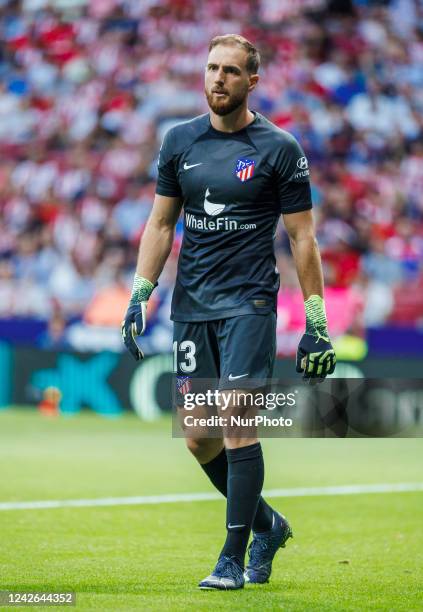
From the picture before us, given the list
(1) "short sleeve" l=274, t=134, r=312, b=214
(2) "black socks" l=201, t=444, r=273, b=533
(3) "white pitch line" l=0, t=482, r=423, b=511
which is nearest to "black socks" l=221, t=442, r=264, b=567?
(2) "black socks" l=201, t=444, r=273, b=533

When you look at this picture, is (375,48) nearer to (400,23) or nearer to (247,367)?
(400,23)

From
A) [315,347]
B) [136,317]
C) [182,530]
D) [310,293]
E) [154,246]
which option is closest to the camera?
[315,347]

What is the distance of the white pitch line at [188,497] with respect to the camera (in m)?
8.56

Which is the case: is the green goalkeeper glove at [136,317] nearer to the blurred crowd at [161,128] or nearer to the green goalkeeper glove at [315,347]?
the green goalkeeper glove at [315,347]

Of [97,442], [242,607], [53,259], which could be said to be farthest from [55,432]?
[242,607]

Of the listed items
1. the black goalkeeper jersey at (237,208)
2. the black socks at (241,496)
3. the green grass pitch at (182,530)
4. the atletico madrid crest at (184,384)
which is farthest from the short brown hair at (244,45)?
the green grass pitch at (182,530)

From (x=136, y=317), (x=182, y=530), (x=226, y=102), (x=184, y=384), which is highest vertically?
(x=226, y=102)

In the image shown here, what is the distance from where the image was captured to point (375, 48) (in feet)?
67.5

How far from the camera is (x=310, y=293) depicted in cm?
582

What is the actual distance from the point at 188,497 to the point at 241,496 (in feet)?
12.3

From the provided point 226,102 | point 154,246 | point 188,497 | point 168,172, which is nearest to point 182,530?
point 188,497

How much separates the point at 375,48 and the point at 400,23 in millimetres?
665

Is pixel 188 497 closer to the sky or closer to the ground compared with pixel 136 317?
closer to the ground

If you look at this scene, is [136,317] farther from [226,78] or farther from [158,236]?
[226,78]
